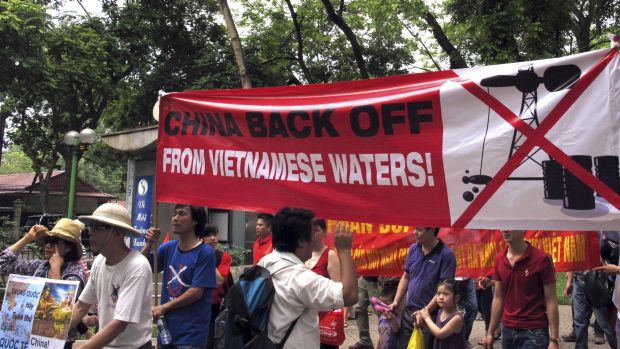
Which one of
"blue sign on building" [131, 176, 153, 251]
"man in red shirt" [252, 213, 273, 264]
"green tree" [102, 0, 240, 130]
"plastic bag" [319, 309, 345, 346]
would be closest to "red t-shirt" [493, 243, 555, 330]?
"plastic bag" [319, 309, 345, 346]

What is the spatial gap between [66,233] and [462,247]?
3622mm

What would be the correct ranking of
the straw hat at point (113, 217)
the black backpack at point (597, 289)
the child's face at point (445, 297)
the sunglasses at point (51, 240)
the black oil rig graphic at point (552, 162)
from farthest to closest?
1. the black backpack at point (597, 289)
2. the child's face at point (445, 297)
3. the sunglasses at point (51, 240)
4. the straw hat at point (113, 217)
5. the black oil rig graphic at point (552, 162)

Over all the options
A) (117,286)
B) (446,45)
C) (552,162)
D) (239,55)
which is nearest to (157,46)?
(446,45)

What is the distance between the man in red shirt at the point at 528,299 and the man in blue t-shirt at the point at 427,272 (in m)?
0.47

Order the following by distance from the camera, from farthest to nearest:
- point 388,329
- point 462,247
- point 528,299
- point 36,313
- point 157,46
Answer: point 157,46 → point 462,247 → point 388,329 → point 528,299 → point 36,313

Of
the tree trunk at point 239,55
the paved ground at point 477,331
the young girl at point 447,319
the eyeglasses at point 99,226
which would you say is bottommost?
the paved ground at point 477,331

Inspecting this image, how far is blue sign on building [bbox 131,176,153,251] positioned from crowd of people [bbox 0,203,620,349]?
7.79m

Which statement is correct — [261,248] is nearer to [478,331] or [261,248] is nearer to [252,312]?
[252,312]

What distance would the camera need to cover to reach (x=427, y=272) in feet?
16.8

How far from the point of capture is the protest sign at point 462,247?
577 cm

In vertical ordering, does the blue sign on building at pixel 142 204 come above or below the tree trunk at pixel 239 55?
below

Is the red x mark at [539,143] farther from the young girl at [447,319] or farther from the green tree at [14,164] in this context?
the green tree at [14,164]

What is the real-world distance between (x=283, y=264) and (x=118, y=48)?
19456 mm

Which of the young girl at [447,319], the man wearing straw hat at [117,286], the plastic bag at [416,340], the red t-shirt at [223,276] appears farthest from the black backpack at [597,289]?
the man wearing straw hat at [117,286]
